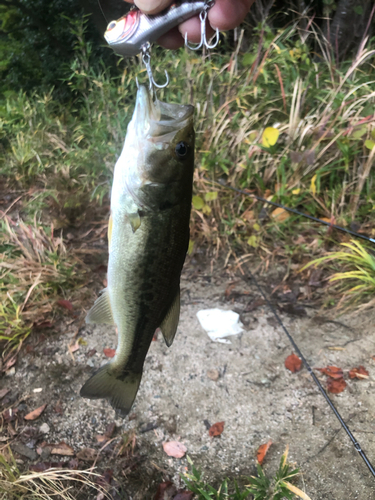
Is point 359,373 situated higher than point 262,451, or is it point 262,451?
point 262,451

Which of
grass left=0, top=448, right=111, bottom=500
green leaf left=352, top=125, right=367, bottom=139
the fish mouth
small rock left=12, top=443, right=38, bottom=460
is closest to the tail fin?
grass left=0, top=448, right=111, bottom=500

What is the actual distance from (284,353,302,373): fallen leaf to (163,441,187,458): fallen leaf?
1.02 meters

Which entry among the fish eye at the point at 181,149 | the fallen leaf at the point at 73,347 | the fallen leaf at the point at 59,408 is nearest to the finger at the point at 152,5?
the fish eye at the point at 181,149

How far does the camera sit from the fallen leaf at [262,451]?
215cm

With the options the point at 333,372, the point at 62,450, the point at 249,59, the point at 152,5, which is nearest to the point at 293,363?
the point at 333,372

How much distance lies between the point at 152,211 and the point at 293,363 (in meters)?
1.92

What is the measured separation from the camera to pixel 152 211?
55.9 inches

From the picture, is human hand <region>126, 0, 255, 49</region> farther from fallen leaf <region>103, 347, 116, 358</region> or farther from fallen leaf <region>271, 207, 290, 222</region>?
fallen leaf <region>103, 347, 116, 358</region>

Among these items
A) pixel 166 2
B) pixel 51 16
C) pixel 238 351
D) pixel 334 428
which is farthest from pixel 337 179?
pixel 51 16

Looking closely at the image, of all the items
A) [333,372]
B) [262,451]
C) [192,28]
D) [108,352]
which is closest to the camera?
[192,28]

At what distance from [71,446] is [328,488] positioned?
5.53 feet

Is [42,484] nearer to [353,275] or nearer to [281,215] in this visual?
[353,275]

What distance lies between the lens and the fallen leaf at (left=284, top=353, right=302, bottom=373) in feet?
8.52

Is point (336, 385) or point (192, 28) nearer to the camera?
point (192, 28)
